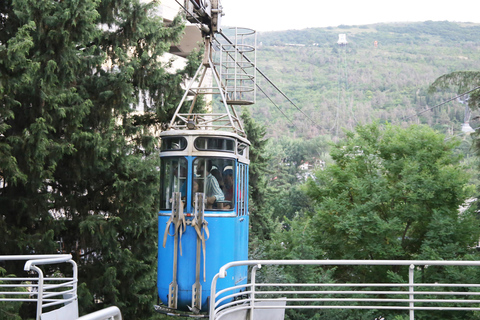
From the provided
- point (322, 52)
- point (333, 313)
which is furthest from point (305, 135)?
point (333, 313)

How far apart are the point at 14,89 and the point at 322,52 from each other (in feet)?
471

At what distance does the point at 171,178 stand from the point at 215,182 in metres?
0.80

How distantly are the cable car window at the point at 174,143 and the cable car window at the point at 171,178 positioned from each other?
0.64 feet

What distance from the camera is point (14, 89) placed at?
33.4 feet

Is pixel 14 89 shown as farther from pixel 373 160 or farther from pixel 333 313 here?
pixel 373 160

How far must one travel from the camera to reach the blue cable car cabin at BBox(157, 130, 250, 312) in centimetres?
946

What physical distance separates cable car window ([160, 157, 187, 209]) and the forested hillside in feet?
265

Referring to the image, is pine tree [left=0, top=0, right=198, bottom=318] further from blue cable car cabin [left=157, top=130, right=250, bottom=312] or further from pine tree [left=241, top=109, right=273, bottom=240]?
pine tree [left=241, top=109, right=273, bottom=240]

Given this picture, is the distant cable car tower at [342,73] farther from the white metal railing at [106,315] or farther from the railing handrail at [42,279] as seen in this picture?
the white metal railing at [106,315]

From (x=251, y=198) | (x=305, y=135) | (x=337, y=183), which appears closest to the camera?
(x=337, y=183)

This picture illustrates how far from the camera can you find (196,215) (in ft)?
30.8

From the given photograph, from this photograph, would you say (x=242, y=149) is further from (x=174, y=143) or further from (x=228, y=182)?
(x=174, y=143)

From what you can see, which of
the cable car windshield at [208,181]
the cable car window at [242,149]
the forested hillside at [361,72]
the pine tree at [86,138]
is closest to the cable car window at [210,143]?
the cable car windshield at [208,181]

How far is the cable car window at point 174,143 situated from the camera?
9766 millimetres
